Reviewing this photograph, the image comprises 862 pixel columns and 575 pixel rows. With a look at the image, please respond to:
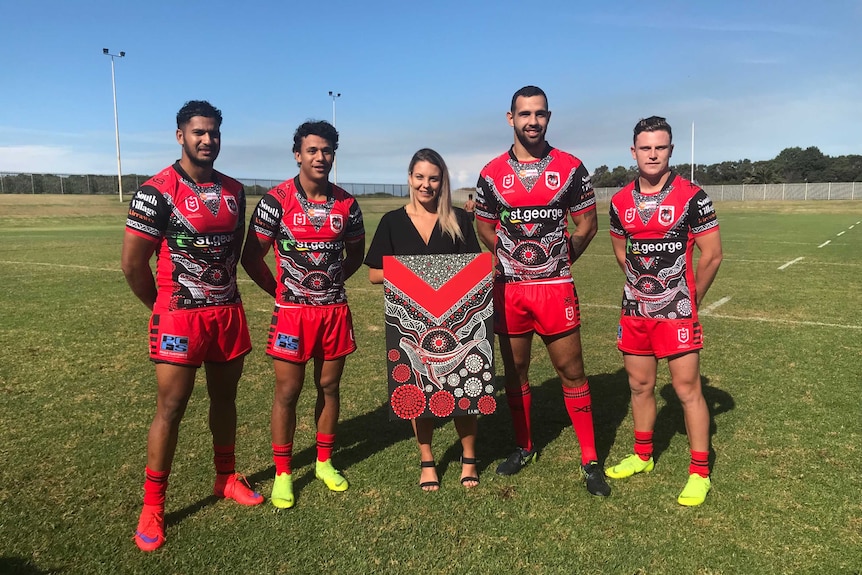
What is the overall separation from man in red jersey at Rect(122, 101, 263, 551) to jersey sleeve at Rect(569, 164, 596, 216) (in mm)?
1959

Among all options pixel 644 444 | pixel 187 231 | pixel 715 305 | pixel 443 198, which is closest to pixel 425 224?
pixel 443 198

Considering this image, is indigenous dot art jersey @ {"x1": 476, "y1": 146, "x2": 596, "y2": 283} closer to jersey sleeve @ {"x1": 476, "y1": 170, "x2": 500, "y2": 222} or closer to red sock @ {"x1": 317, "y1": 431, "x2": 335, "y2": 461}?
jersey sleeve @ {"x1": 476, "y1": 170, "x2": 500, "y2": 222}

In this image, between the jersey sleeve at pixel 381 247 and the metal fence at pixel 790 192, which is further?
the metal fence at pixel 790 192

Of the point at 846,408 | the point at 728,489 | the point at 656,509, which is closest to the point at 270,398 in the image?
the point at 656,509

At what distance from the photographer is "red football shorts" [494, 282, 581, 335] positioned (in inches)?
144

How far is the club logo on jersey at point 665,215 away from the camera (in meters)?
3.52

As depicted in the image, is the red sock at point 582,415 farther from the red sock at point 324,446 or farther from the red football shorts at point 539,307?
the red sock at point 324,446

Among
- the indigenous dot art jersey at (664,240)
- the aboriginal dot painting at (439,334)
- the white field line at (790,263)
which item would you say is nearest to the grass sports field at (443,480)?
the aboriginal dot painting at (439,334)

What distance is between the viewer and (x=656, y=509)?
3.43 metres

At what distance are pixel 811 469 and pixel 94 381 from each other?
5.97m

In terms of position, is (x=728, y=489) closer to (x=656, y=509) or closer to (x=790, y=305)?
(x=656, y=509)

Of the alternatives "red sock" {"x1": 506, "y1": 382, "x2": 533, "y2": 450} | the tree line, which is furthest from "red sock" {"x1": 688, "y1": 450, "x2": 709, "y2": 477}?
the tree line

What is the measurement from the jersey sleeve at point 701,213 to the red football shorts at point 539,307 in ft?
2.61

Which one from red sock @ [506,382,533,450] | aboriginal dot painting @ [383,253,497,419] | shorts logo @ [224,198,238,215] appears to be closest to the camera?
shorts logo @ [224,198,238,215]
